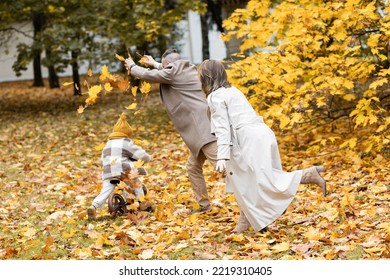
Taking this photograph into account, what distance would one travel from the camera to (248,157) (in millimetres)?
6008

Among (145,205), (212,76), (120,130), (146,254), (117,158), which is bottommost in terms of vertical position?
(146,254)

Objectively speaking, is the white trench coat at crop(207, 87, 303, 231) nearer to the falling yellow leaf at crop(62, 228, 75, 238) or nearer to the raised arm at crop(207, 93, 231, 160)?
the raised arm at crop(207, 93, 231, 160)

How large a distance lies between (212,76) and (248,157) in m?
0.78

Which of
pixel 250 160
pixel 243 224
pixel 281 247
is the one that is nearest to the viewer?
pixel 281 247

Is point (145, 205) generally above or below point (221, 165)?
below

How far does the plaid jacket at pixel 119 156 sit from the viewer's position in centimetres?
729

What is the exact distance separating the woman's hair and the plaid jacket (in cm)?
137

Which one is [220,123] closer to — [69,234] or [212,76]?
[212,76]

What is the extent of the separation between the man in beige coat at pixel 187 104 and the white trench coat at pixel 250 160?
904mm

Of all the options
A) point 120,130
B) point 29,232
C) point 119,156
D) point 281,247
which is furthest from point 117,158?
point 281,247

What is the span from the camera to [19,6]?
761 inches

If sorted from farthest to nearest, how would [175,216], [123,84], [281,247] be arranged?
[175,216], [123,84], [281,247]

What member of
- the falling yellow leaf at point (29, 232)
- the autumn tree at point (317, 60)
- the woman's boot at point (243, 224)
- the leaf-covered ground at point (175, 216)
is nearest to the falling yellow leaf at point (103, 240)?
the leaf-covered ground at point (175, 216)

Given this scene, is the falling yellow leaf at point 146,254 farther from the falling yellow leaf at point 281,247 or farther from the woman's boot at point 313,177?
the woman's boot at point 313,177
